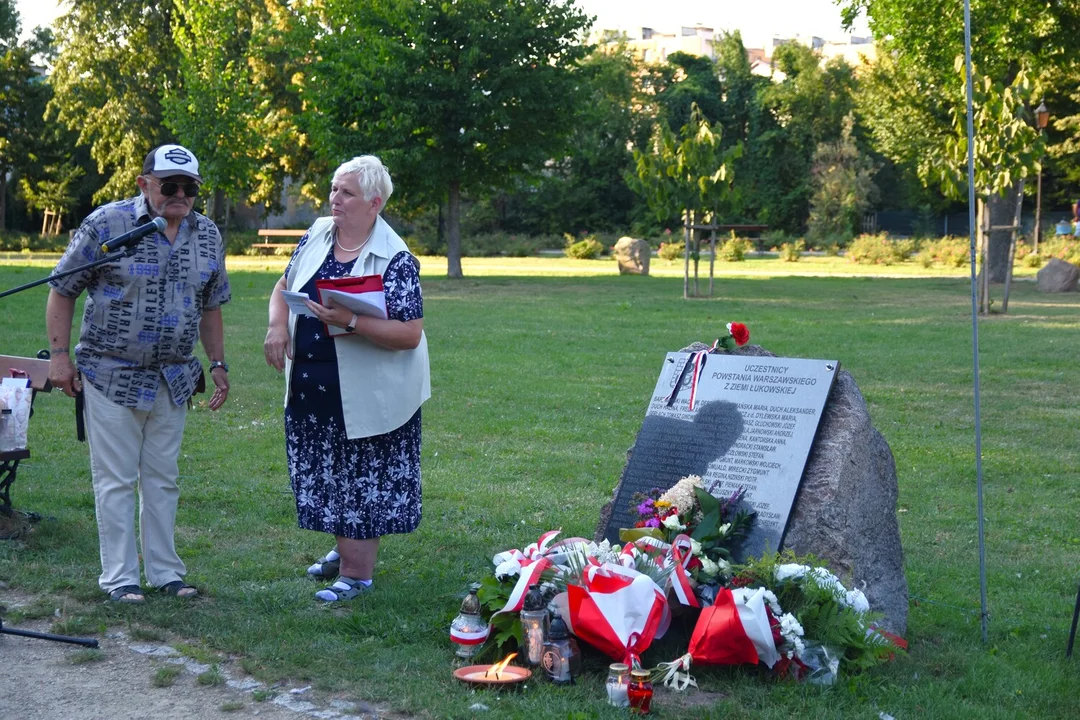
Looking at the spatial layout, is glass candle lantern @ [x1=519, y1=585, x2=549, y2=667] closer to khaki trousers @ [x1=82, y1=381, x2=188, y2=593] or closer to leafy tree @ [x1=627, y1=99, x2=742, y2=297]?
khaki trousers @ [x1=82, y1=381, x2=188, y2=593]

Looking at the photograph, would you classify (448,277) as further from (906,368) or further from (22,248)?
(22,248)

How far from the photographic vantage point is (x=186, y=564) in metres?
6.02

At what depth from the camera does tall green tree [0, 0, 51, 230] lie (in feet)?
182

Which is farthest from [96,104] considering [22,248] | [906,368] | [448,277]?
[906,368]

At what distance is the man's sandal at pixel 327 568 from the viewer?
5.79 metres

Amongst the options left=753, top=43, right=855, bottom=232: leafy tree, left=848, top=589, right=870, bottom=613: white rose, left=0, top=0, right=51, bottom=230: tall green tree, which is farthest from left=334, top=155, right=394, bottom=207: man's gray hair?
left=753, top=43, right=855, bottom=232: leafy tree

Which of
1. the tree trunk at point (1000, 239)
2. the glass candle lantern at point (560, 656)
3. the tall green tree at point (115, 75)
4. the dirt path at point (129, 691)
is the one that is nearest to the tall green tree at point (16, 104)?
the tall green tree at point (115, 75)

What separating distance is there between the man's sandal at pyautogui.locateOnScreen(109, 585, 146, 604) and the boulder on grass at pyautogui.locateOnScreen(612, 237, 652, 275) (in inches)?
1162

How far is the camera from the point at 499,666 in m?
4.52

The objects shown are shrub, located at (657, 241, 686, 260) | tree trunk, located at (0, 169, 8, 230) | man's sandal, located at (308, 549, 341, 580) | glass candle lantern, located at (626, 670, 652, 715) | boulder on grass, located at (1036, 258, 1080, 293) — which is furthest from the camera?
tree trunk, located at (0, 169, 8, 230)

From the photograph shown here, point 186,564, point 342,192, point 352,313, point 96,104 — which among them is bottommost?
point 186,564

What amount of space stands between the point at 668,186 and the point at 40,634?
2305 centimetres

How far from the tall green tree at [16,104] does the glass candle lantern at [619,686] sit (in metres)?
57.1

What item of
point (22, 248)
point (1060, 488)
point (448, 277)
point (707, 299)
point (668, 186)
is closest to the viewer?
point (1060, 488)
